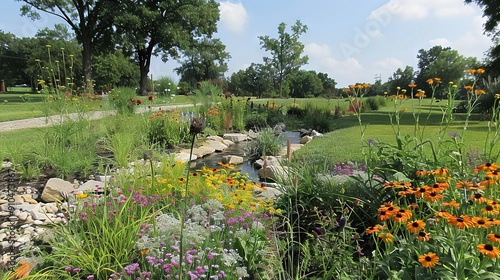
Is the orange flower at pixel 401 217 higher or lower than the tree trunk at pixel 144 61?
lower

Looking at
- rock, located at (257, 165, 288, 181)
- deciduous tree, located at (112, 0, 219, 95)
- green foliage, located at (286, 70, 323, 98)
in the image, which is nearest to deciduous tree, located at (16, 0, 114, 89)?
deciduous tree, located at (112, 0, 219, 95)

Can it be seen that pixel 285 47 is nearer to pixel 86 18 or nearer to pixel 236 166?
pixel 86 18

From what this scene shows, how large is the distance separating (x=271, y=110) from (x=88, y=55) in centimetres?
1394

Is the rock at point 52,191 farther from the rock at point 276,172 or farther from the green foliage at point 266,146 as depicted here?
the green foliage at point 266,146

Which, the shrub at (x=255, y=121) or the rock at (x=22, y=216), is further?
the shrub at (x=255, y=121)

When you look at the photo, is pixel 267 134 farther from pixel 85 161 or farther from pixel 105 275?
pixel 105 275

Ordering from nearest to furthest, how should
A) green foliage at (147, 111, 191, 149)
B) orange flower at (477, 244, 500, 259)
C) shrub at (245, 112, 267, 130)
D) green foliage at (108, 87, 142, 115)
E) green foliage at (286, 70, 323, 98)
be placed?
orange flower at (477, 244, 500, 259)
green foliage at (147, 111, 191, 149)
green foliage at (108, 87, 142, 115)
shrub at (245, 112, 267, 130)
green foliage at (286, 70, 323, 98)

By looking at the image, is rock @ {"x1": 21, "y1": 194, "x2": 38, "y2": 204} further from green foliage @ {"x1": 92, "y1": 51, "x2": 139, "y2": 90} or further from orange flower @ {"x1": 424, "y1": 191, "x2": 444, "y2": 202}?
green foliage @ {"x1": 92, "y1": 51, "x2": 139, "y2": 90}

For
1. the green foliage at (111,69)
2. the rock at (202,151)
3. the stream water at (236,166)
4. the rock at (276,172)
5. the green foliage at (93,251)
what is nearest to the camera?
the green foliage at (93,251)

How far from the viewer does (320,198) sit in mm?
2498

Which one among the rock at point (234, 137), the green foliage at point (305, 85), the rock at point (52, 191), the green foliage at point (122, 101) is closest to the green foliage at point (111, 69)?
the green foliage at point (305, 85)

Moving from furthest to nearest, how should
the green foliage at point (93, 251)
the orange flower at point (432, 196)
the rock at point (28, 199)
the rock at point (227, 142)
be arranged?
1. the rock at point (227, 142)
2. the rock at point (28, 199)
3. the green foliage at point (93, 251)
4. the orange flower at point (432, 196)

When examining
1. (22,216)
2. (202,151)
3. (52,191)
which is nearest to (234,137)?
(202,151)

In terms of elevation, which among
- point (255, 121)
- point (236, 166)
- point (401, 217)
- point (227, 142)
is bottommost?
point (236, 166)
